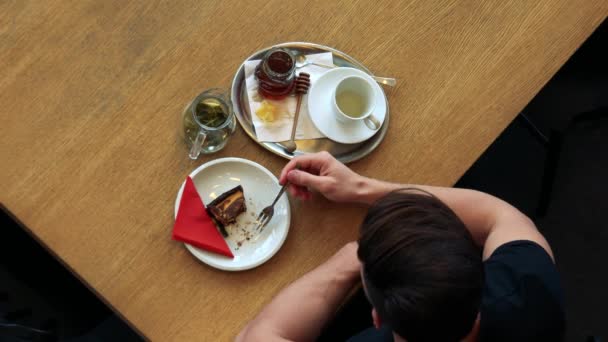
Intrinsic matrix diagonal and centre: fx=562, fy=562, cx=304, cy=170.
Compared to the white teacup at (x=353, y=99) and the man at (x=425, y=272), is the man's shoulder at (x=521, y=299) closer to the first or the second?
the man at (x=425, y=272)

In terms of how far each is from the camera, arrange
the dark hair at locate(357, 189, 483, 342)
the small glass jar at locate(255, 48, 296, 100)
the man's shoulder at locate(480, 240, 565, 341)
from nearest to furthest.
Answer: the dark hair at locate(357, 189, 483, 342) → the man's shoulder at locate(480, 240, 565, 341) → the small glass jar at locate(255, 48, 296, 100)

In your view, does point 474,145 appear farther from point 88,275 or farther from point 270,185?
point 88,275

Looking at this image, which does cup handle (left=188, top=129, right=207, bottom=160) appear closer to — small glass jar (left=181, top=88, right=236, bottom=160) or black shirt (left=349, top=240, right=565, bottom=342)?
small glass jar (left=181, top=88, right=236, bottom=160)

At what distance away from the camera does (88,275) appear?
112 cm

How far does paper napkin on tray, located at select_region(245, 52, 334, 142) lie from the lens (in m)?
1.23

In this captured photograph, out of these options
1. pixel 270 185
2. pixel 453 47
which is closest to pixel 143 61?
pixel 270 185

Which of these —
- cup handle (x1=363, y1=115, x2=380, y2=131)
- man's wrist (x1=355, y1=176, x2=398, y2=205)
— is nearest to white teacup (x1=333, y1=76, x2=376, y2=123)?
cup handle (x1=363, y1=115, x2=380, y2=131)

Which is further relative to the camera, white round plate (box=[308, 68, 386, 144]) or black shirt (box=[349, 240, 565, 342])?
white round plate (box=[308, 68, 386, 144])

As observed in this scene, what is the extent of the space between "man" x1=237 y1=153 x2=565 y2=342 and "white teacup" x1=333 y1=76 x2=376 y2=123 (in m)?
0.11

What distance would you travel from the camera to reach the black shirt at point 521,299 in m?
1.10

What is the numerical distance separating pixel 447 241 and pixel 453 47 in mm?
587

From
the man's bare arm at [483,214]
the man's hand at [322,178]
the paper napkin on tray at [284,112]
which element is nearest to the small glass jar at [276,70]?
the paper napkin on tray at [284,112]

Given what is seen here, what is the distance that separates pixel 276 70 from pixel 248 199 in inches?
11.2

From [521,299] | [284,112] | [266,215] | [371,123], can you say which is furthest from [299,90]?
[521,299]
